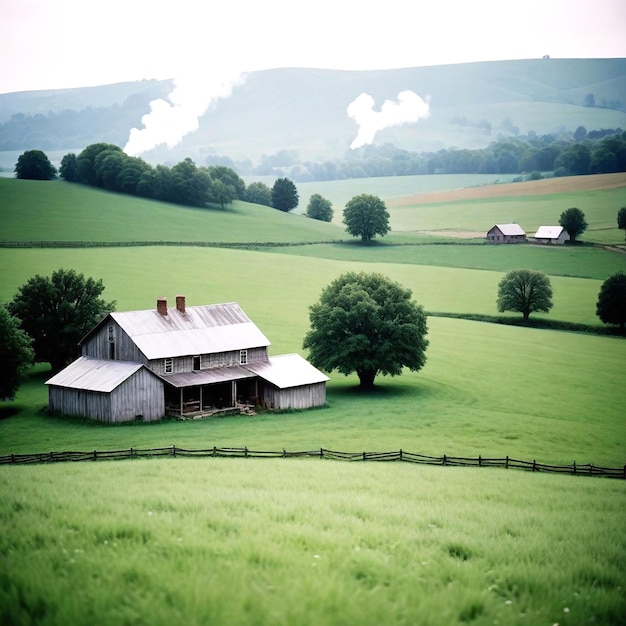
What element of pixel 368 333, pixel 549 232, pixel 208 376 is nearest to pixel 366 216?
pixel 549 232

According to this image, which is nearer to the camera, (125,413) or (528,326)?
(125,413)

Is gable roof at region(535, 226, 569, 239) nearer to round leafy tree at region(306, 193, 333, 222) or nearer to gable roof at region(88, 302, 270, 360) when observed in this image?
round leafy tree at region(306, 193, 333, 222)

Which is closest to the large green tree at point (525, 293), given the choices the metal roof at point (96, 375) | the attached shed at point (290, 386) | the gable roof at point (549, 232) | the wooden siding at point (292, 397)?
the attached shed at point (290, 386)

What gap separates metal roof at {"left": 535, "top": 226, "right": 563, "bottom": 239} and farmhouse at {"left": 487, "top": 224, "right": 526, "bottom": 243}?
2728mm

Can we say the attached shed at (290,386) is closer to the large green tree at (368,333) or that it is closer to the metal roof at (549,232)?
the large green tree at (368,333)

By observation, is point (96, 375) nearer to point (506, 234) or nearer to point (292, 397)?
point (292, 397)

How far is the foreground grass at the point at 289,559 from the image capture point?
25.3 feet

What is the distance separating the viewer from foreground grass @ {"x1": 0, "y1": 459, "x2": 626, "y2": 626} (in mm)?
7707

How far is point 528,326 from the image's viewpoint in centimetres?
7475

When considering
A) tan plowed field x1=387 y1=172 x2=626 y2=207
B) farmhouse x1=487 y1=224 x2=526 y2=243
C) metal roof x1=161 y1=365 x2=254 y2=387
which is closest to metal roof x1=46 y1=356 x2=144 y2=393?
metal roof x1=161 y1=365 x2=254 y2=387

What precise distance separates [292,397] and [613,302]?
40690 mm

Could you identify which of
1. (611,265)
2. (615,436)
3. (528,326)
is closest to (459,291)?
(528,326)

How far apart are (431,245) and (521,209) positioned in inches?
1412

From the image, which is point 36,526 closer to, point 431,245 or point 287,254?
point 287,254
